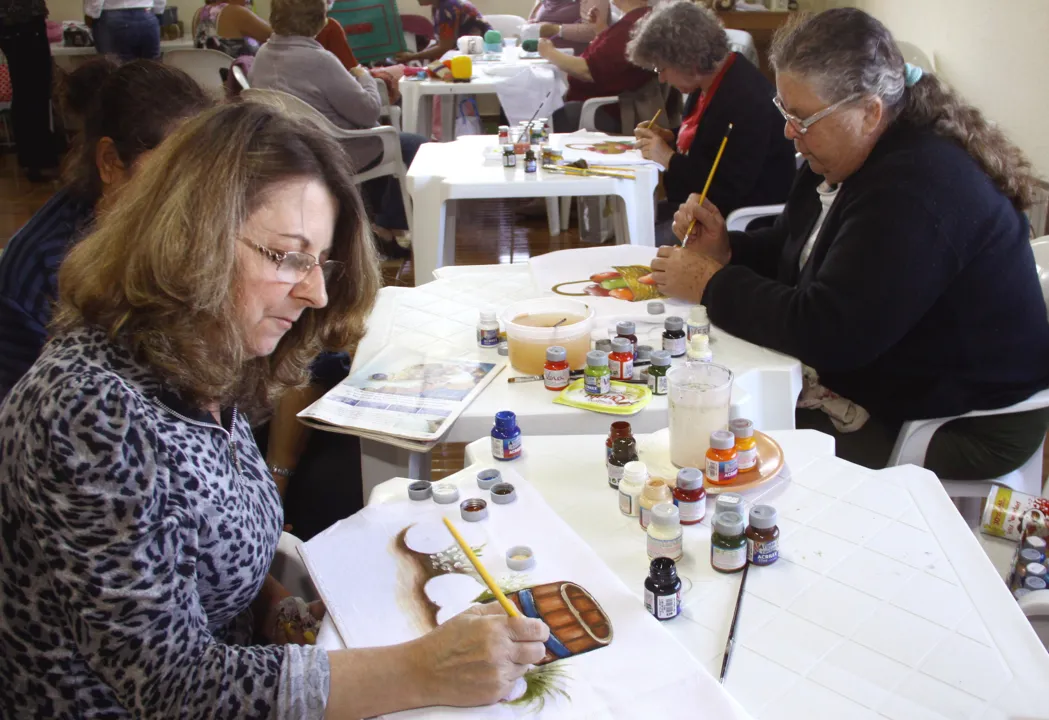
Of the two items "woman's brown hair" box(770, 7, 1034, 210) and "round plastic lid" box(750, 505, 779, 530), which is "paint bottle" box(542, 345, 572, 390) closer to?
"round plastic lid" box(750, 505, 779, 530)

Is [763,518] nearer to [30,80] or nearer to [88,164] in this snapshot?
[88,164]

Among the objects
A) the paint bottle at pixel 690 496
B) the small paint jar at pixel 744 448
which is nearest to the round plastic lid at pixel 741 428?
the small paint jar at pixel 744 448

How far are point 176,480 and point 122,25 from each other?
19.6 feet

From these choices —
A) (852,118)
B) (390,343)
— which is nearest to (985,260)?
(852,118)

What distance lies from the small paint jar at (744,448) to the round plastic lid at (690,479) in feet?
0.29

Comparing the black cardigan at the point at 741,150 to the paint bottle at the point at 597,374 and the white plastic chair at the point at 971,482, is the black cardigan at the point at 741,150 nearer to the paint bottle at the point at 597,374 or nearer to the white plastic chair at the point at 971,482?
the white plastic chair at the point at 971,482

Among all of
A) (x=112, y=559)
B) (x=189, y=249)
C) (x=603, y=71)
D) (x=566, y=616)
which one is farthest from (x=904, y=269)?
(x=603, y=71)

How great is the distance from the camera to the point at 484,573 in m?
1.02

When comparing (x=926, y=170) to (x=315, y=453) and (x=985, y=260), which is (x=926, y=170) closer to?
(x=985, y=260)

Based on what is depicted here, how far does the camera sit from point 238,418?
1186mm

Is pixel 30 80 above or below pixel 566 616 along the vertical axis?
below

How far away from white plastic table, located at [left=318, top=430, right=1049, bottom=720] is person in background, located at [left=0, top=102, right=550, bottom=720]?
0.13 m

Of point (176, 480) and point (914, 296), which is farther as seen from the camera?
point (914, 296)

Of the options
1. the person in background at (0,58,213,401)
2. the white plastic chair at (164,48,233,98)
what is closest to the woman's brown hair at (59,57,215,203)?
the person in background at (0,58,213,401)
